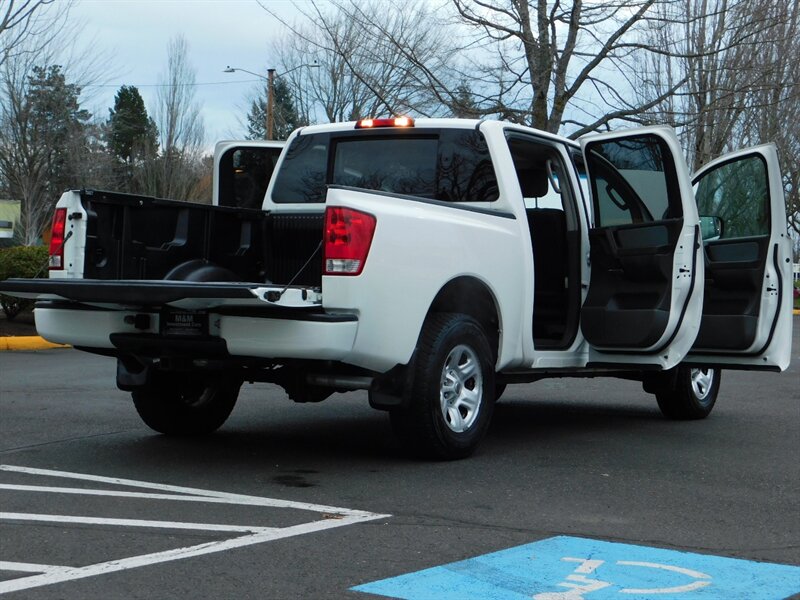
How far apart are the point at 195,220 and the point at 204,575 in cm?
357

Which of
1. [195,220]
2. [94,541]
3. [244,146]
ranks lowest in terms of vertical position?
[94,541]

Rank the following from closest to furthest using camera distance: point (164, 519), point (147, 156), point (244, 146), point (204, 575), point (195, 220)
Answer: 1. point (204, 575)
2. point (164, 519)
3. point (195, 220)
4. point (244, 146)
5. point (147, 156)

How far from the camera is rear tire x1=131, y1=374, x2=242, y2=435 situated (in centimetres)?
760

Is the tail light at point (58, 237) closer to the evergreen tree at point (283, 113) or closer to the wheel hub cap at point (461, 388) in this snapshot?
the wheel hub cap at point (461, 388)

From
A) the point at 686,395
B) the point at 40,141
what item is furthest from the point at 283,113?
the point at 686,395

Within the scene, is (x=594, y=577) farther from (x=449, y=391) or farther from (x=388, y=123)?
(x=388, y=123)

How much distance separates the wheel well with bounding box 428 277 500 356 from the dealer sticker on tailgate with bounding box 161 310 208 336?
4.38ft

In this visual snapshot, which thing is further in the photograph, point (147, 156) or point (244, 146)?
point (147, 156)

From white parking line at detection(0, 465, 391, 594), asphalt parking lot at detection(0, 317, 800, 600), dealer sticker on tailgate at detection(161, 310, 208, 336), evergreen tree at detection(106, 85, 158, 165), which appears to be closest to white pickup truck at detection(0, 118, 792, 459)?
dealer sticker on tailgate at detection(161, 310, 208, 336)

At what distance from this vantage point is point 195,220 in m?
7.45

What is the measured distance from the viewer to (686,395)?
30.7 ft

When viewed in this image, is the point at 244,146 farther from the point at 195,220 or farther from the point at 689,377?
the point at 689,377

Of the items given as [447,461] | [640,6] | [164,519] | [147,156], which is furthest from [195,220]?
[147,156]

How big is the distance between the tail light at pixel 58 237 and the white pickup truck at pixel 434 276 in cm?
2
